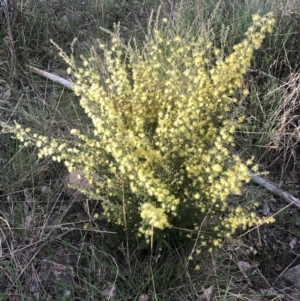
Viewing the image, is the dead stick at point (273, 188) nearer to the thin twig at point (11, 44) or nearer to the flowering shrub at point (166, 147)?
the flowering shrub at point (166, 147)

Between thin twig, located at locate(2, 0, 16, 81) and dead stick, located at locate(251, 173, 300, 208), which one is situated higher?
thin twig, located at locate(2, 0, 16, 81)

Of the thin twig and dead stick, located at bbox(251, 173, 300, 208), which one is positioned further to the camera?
the thin twig

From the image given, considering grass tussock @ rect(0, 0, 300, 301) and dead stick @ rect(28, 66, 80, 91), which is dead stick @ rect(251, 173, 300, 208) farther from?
dead stick @ rect(28, 66, 80, 91)

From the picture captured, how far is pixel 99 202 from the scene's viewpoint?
8.14ft

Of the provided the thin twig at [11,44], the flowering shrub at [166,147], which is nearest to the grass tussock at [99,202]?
the thin twig at [11,44]

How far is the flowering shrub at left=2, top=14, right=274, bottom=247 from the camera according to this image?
1.91m

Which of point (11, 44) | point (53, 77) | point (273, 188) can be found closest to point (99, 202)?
point (273, 188)

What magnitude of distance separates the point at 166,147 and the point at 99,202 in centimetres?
68

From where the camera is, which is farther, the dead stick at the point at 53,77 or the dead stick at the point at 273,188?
the dead stick at the point at 53,77

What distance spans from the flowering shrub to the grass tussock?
5.8 inches

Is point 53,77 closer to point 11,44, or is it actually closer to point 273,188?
point 11,44

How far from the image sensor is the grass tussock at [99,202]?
216 centimetres

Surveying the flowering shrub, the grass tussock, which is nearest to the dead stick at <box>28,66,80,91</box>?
the grass tussock

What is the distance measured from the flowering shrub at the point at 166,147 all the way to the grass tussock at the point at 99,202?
146 millimetres
